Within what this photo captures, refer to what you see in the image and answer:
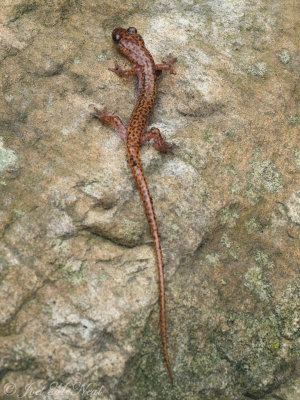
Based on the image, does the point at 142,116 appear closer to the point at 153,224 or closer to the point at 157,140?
the point at 157,140

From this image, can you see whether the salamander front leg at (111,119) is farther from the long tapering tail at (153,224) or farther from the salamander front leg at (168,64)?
the salamander front leg at (168,64)

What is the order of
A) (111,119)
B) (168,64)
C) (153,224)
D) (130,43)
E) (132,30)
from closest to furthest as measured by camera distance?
(153,224), (111,119), (130,43), (168,64), (132,30)

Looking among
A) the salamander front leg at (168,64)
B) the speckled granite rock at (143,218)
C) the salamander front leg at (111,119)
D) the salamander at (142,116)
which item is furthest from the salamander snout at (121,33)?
the salamander front leg at (111,119)

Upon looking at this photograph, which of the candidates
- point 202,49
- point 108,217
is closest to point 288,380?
point 108,217

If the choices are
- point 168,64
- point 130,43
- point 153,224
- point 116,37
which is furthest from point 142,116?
point 153,224

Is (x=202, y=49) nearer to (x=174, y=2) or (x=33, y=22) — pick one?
(x=174, y=2)

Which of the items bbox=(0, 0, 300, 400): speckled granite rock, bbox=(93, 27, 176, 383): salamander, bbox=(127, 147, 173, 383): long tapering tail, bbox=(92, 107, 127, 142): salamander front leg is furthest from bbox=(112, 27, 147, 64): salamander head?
bbox=(127, 147, 173, 383): long tapering tail

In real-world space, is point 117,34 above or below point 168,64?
above
